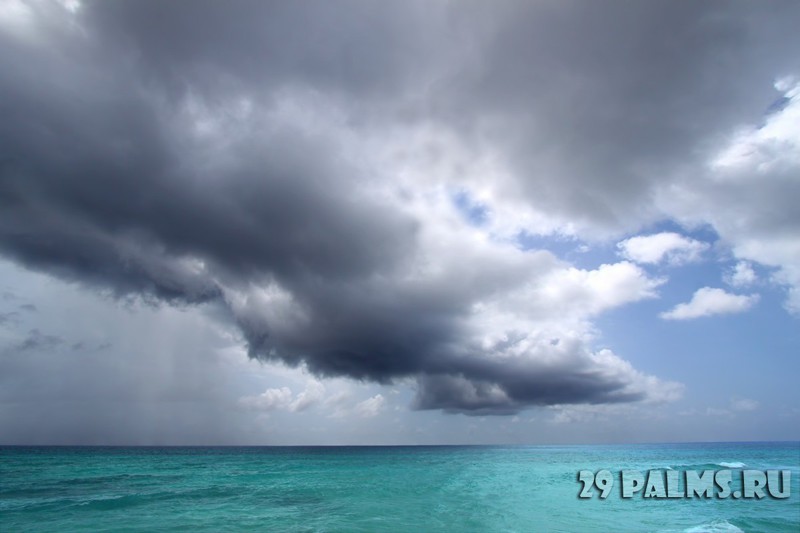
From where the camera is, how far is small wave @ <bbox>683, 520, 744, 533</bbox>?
22.4 meters

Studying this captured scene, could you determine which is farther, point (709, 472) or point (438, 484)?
point (709, 472)

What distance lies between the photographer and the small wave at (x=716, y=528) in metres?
22.4

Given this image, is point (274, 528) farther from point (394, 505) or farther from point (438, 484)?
point (438, 484)

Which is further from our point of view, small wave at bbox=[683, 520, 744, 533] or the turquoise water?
the turquoise water

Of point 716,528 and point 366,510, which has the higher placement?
point 716,528

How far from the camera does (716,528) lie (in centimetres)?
2306

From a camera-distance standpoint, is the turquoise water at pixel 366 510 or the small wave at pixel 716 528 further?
the turquoise water at pixel 366 510

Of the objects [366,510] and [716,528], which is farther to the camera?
[366,510]

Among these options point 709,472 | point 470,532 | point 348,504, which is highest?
point 470,532

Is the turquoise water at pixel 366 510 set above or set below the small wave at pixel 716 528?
below

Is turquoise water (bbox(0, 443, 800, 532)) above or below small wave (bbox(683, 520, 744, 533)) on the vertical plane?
below

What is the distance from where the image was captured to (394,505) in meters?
32.4

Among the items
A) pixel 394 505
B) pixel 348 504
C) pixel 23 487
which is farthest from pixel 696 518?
pixel 23 487

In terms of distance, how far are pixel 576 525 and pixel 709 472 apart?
4382cm
